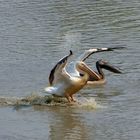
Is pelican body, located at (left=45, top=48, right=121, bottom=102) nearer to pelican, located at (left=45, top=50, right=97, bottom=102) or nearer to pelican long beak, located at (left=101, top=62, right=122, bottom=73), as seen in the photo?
pelican, located at (left=45, top=50, right=97, bottom=102)

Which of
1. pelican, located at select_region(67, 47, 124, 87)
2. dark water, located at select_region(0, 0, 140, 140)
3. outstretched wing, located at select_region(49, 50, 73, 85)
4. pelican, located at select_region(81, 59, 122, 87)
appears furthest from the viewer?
pelican, located at select_region(81, 59, 122, 87)

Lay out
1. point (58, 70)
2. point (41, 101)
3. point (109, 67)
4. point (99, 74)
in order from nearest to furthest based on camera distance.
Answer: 1. point (58, 70)
2. point (41, 101)
3. point (99, 74)
4. point (109, 67)

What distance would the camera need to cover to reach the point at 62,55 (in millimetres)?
14453

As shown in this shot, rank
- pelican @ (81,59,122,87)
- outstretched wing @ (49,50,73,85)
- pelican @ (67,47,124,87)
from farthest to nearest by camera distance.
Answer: pelican @ (81,59,122,87)
pelican @ (67,47,124,87)
outstretched wing @ (49,50,73,85)

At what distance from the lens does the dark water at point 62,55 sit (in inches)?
361

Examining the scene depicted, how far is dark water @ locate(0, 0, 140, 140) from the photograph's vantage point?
9.17 m

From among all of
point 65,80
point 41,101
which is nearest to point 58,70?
point 65,80

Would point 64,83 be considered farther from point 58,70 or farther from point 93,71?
point 93,71

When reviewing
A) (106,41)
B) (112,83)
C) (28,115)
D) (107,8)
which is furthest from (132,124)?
(107,8)

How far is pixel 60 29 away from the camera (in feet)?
56.9

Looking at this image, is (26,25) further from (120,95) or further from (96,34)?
(120,95)

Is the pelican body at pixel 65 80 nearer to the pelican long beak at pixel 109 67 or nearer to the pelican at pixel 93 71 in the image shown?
the pelican at pixel 93 71

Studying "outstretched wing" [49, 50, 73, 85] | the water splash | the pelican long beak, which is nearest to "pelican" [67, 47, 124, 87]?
the pelican long beak

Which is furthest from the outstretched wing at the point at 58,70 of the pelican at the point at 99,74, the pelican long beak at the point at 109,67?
the pelican long beak at the point at 109,67
